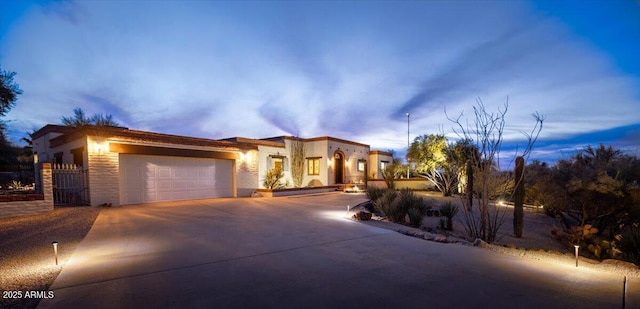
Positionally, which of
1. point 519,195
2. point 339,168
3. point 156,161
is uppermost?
point 156,161

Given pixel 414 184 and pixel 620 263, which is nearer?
pixel 620 263

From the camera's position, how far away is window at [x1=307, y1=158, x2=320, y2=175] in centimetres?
2045

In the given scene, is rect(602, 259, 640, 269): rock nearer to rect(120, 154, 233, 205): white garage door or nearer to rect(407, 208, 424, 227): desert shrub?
rect(407, 208, 424, 227): desert shrub

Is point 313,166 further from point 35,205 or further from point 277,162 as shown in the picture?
point 35,205

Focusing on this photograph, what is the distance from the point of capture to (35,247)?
504cm

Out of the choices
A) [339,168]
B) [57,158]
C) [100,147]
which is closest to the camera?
[100,147]

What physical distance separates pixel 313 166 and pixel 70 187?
13.7 metres

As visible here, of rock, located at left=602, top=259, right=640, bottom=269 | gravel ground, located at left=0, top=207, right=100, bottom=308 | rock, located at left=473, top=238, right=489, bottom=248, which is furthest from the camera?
rock, located at left=473, top=238, right=489, bottom=248

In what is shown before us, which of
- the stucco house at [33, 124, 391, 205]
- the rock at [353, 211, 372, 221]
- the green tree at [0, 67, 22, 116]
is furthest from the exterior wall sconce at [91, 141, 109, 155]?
the rock at [353, 211, 372, 221]

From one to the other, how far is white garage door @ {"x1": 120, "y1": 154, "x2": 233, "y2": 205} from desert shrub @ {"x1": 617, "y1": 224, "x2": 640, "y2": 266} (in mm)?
14264

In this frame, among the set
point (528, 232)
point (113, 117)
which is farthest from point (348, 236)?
point (113, 117)

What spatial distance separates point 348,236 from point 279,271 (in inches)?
97.2

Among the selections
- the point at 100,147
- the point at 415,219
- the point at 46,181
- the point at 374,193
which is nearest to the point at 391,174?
the point at 374,193

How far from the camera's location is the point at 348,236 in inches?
233
